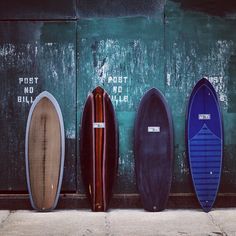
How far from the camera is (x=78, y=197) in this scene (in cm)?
549

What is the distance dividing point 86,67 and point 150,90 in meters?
0.76

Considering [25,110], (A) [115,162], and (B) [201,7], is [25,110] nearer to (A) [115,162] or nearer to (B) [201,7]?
(A) [115,162]

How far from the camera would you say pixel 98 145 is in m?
5.45

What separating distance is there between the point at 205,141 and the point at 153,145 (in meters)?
0.58

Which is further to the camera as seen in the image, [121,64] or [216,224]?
[121,64]

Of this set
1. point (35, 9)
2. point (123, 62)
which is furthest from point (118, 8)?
point (35, 9)

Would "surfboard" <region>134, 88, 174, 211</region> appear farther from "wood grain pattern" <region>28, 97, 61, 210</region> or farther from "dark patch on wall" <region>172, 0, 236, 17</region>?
"dark patch on wall" <region>172, 0, 236, 17</region>

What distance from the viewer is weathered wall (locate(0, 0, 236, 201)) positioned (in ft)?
18.0

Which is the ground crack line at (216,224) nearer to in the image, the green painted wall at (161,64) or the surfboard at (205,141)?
the surfboard at (205,141)

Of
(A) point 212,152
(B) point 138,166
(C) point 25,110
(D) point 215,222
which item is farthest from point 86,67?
(D) point 215,222

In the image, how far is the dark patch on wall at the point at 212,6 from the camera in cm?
552

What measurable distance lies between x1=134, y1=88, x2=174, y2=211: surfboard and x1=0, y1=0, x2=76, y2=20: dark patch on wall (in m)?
1.32

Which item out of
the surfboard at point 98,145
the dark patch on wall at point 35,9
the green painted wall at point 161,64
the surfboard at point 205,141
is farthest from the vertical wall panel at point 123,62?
the surfboard at point 205,141

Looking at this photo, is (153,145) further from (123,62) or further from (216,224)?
(216,224)
